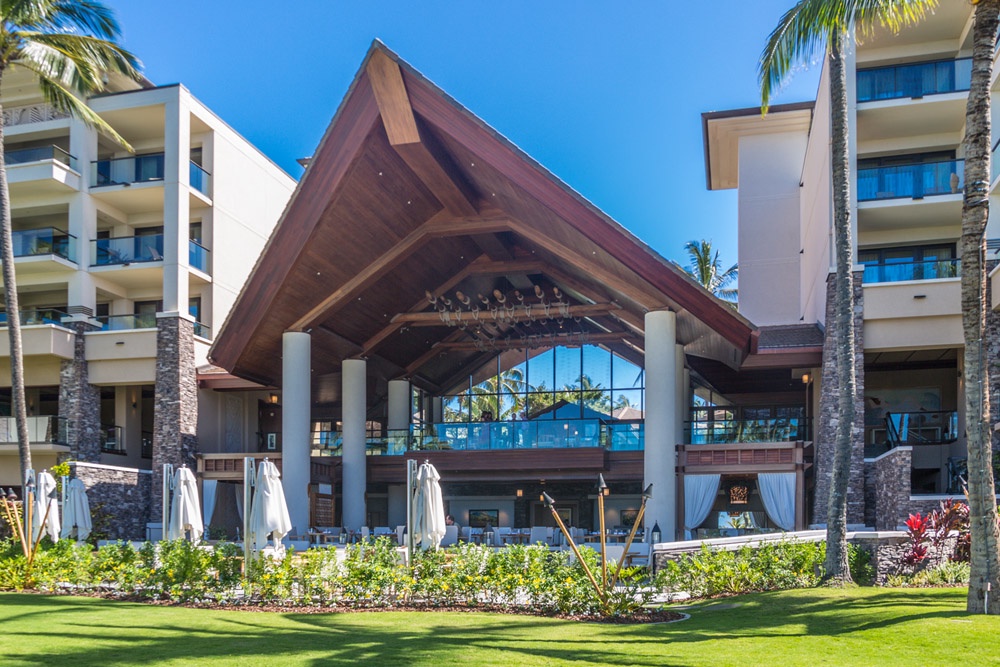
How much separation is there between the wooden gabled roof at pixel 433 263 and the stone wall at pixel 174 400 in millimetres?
2442

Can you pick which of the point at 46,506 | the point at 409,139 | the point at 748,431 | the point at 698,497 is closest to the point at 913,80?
the point at 748,431

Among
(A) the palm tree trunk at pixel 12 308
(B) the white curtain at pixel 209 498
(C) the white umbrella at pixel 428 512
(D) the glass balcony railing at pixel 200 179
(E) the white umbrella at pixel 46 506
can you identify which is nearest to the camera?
(C) the white umbrella at pixel 428 512

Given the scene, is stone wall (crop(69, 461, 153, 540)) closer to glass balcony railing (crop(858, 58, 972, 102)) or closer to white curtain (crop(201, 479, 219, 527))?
white curtain (crop(201, 479, 219, 527))

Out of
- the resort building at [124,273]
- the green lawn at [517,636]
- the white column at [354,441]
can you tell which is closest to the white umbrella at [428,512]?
the green lawn at [517,636]

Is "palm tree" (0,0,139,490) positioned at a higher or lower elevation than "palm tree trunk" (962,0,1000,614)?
higher

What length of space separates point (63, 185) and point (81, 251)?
2.04 m

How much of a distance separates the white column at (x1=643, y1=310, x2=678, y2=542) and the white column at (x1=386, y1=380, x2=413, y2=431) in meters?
9.39

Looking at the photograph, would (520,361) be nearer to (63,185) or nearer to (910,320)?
(910,320)

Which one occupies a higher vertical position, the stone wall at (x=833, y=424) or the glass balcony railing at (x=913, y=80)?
the glass balcony railing at (x=913, y=80)

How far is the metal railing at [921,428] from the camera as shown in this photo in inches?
1007

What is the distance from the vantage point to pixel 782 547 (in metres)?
15.0

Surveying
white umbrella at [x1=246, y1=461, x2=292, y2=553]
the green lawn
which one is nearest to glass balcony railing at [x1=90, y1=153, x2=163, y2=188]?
white umbrella at [x1=246, y1=461, x2=292, y2=553]

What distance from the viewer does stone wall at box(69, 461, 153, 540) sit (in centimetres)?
2448

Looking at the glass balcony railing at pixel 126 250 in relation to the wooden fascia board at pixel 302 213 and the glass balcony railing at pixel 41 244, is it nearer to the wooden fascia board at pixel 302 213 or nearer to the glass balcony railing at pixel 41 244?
the glass balcony railing at pixel 41 244
